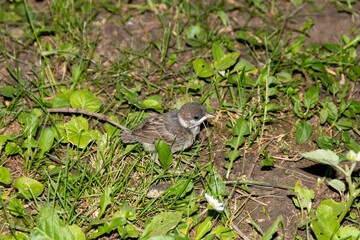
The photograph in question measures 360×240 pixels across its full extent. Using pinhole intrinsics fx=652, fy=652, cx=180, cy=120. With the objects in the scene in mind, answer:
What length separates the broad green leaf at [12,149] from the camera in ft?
18.4

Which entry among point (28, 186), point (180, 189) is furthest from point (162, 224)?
point (28, 186)

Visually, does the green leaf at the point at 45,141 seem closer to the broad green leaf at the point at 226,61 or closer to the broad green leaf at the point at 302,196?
the broad green leaf at the point at 226,61

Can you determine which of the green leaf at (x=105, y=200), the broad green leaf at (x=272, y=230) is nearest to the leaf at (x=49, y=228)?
the green leaf at (x=105, y=200)

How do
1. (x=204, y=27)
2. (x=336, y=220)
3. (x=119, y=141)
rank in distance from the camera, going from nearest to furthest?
(x=336, y=220)
(x=119, y=141)
(x=204, y=27)

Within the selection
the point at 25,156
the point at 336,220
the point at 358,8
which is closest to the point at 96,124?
the point at 25,156

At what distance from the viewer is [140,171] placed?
566 centimetres

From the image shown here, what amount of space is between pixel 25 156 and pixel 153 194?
3.82 feet

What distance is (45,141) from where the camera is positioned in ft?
18.5

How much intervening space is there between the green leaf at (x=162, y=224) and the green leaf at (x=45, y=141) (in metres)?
1.21

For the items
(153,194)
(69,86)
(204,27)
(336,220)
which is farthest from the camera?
(204,27)

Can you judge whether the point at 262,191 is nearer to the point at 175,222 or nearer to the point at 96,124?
the point at 175,222

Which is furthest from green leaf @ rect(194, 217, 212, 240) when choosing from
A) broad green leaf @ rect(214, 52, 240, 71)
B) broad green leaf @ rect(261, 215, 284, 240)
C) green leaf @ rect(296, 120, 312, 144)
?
broad green leaf @ rect(214, 52, 240, 71)

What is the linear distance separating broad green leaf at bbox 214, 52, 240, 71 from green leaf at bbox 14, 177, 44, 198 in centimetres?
233

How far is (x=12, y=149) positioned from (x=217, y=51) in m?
2.37
